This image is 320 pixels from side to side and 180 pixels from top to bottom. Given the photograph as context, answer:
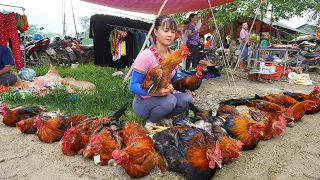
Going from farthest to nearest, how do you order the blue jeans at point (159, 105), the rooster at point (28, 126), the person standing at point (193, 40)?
the person standing at point (193, 40) → the rooster at point (28, 126) → the blue jeans at point (159, 105)

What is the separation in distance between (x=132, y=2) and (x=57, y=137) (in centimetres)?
509

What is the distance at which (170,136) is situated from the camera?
2.29 meters

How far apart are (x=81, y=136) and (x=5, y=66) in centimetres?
373

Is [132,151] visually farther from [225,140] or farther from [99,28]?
[99,28]

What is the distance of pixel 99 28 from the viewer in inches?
279

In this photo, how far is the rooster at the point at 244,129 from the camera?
2.47 meters

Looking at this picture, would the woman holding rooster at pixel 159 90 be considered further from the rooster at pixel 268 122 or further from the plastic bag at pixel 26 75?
the plastic bag at pixel 26 75

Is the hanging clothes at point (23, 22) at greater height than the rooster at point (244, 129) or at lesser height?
greater

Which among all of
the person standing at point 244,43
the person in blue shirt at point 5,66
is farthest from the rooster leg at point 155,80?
the person standing at point 244,43

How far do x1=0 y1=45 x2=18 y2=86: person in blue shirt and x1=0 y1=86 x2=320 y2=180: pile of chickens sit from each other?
223cm

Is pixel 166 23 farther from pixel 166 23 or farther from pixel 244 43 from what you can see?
pixel 244 43

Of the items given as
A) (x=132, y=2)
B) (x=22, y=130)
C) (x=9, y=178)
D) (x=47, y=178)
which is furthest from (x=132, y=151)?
(x=132, y=2)

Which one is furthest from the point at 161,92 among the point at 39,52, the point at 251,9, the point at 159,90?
the point at 251,9

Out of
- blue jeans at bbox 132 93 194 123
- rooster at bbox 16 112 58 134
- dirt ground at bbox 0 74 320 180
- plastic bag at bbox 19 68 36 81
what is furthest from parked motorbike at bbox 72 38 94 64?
blue jeans at bbox 132 93 194 123
